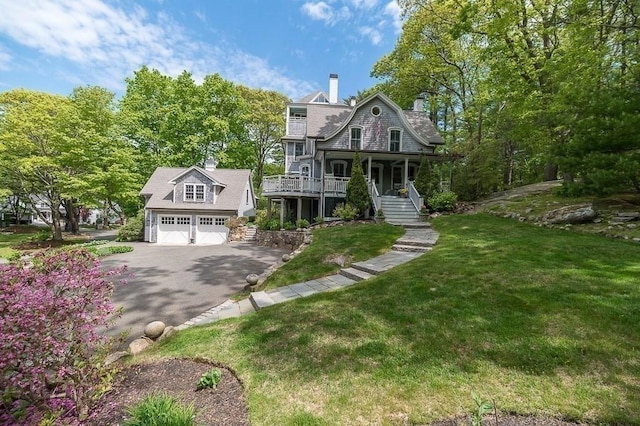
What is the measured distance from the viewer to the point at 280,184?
1686cm

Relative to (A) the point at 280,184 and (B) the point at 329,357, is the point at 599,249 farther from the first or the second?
(A) the point at 280,184

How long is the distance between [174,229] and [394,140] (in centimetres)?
1685

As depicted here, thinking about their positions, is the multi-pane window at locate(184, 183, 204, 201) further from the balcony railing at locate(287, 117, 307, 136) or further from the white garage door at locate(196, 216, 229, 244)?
the balcony railing at locate(287, 117, 307, 136)

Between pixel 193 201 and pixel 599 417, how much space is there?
22683mm

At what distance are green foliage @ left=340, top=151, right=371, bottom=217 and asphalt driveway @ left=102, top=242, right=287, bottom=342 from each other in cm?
475

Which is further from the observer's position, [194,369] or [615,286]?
[615,286]

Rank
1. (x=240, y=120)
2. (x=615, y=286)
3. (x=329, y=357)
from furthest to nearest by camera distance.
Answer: (x=240, y=120) < (x=615, y=286) < (x=329, y=357)

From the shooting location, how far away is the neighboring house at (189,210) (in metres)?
21.2

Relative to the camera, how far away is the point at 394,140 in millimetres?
18562

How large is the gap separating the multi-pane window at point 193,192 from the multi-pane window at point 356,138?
11798 mm

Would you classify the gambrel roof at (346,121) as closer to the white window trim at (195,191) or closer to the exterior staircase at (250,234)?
the exterior staircase at (250,234)

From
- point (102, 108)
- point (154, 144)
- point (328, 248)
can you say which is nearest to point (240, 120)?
point (154, 144)

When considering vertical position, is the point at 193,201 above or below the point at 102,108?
below

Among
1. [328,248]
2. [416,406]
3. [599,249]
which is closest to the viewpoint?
[416,406]
